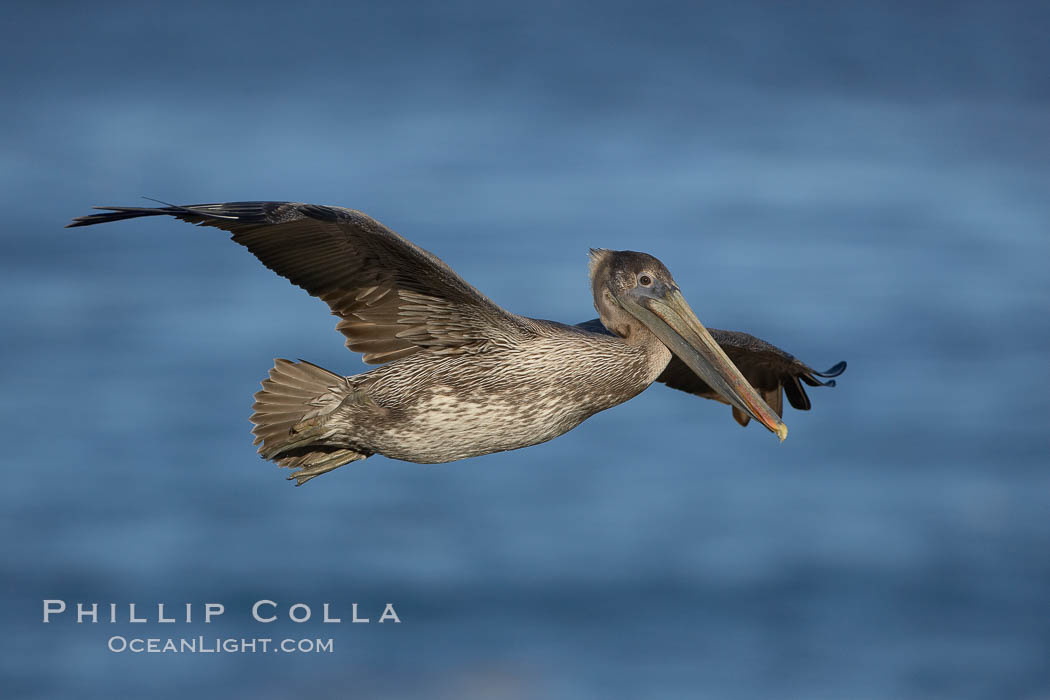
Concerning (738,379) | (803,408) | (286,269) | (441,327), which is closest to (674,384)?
(803,408)

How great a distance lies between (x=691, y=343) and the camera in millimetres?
8625

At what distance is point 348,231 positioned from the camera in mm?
7902

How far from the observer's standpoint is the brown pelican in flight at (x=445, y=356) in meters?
8.16

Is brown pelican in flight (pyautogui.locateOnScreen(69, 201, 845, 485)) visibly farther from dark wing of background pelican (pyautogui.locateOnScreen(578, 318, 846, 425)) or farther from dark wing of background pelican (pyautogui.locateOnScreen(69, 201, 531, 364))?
dark wing of background pelican (pyautogui.locateOnScreen(578, 318, 846, 425))

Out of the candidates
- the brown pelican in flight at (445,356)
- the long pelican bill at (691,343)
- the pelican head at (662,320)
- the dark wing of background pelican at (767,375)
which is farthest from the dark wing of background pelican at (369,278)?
the dark wing of background pelican at (767,375)

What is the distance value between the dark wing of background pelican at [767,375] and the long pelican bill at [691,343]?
170 centimetres

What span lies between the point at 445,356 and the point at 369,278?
2.17 feet

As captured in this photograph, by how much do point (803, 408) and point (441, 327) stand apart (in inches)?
146

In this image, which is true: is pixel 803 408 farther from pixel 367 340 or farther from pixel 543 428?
pixel 367 340

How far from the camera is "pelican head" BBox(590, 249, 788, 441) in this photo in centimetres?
857

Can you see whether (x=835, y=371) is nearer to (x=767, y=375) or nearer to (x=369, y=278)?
(x=767, y=375)

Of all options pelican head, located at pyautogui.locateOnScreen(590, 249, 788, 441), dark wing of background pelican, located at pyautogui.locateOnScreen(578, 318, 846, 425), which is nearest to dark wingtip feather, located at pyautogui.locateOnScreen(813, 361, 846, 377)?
dark wing of background pelican, located at pyautogui.locateOnScreen(578, 318, 846, 425)

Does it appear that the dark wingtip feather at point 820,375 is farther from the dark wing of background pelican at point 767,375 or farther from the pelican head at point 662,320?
the pelican head at point 662,320

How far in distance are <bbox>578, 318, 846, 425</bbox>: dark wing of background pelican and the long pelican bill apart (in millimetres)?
1696
